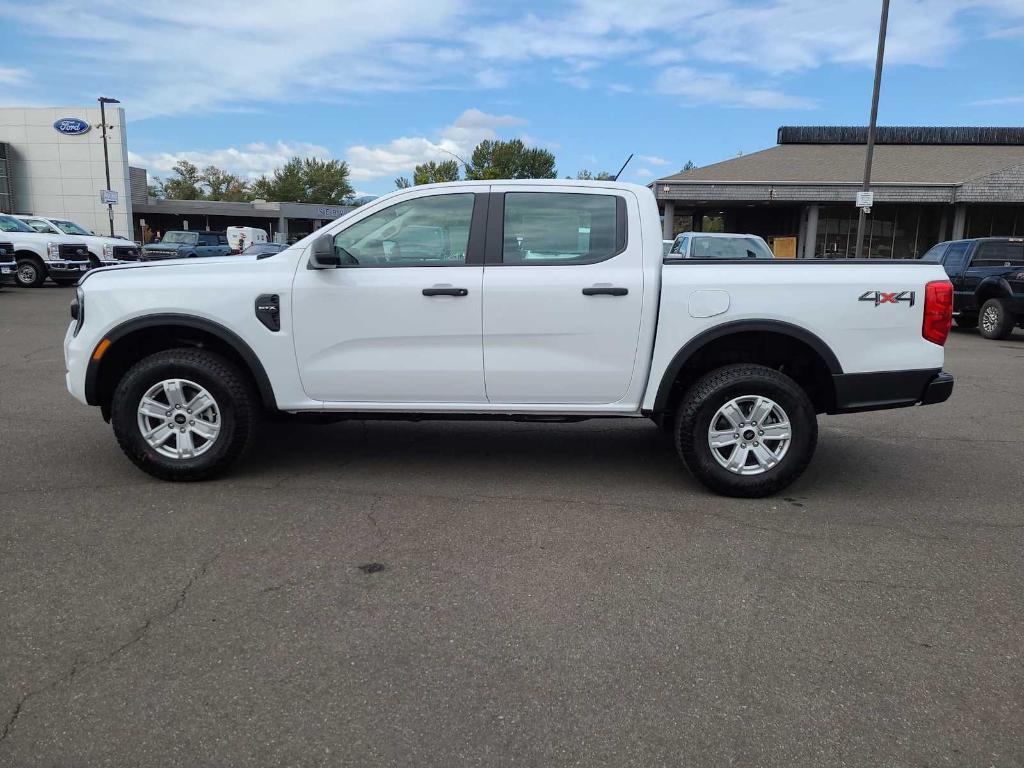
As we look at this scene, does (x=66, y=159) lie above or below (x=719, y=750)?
above

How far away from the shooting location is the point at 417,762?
245 cm

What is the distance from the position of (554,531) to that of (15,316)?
14.5 meters

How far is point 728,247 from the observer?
15109 millimetres

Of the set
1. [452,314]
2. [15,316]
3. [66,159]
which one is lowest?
[15,316]

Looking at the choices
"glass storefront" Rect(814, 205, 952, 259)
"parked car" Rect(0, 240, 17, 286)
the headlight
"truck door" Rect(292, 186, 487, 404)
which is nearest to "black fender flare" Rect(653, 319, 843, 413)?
"truck door" Rect(292, 186, 487, 404)

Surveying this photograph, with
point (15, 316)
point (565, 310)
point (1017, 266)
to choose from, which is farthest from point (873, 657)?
point (15, 316)

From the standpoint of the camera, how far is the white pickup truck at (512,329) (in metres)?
4.77

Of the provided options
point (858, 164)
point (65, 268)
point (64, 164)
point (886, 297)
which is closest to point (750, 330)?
point (886, 297)

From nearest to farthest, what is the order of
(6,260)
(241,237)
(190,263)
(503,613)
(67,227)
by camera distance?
(503,613) < (190,263) < (6,260) < (67,227) < (241,237)

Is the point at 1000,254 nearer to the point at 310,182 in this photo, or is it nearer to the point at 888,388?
the point at 888,388

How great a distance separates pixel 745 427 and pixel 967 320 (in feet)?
43.6

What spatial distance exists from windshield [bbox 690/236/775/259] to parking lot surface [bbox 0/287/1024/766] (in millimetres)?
9419

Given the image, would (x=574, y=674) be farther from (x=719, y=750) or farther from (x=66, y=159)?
(x=66, y=159)

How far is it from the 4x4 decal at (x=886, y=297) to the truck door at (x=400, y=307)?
226 cm
